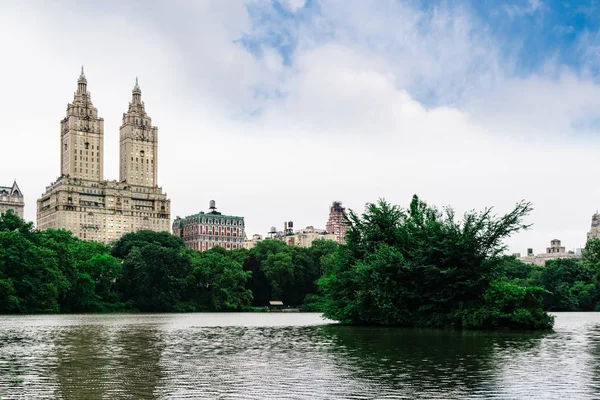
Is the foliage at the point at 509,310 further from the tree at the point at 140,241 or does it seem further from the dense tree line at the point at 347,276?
the tree at the point at 140,241

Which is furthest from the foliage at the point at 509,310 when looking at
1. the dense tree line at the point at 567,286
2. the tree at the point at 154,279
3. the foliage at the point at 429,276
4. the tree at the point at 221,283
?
the tree at the point at 154,279

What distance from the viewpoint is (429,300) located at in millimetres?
49438

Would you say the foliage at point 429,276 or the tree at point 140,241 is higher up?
the tree at point 140,241

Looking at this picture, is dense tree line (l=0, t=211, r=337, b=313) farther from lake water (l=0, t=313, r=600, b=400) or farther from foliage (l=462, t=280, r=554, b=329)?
foliage (l=462, t=280, r=554, b=329)

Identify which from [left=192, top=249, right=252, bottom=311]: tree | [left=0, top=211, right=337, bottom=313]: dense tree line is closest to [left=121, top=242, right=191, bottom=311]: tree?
[left=0, top=211, right=337, bottom=313]: dense tree line

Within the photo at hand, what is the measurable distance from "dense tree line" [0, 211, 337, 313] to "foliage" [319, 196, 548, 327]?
5023 cm

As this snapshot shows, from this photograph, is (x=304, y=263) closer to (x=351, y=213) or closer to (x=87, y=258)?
(x=87, y=258)

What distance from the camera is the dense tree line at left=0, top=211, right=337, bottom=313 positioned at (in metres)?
88.9

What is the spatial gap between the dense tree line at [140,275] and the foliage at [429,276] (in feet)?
165

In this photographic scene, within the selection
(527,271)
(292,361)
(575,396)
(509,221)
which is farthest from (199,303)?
(575,396)

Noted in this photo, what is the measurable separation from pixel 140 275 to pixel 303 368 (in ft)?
295

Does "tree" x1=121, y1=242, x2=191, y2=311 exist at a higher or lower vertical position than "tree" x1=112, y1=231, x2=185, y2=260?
lower

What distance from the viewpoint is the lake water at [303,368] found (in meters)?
18.1

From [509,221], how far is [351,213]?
12.4 meters
